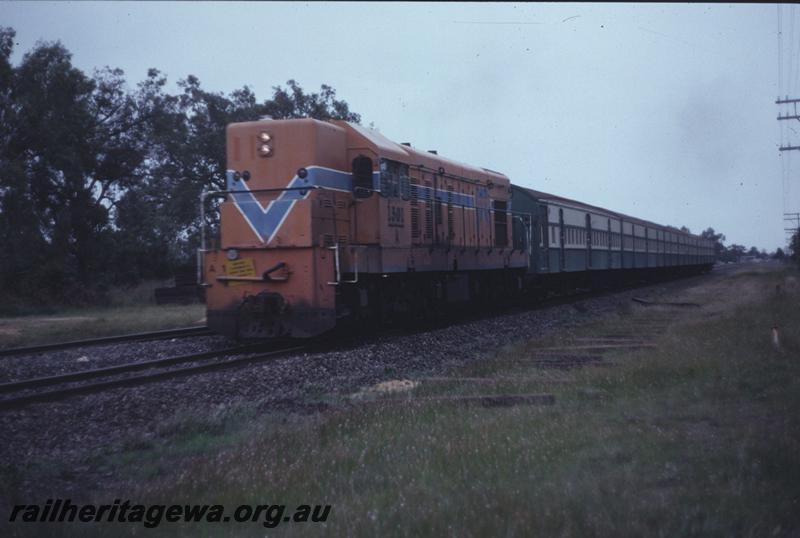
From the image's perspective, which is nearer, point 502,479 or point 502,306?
point 502,479

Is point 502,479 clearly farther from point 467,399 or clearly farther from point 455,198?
point 455,198

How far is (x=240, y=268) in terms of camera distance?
1289 centimetres

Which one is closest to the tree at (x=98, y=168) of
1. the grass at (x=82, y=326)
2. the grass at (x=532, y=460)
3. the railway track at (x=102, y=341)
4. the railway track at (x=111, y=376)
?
the grass at (x=82, y=326)

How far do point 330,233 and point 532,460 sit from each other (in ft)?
27.2

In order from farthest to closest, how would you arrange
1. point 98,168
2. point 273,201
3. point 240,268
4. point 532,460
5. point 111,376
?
point 98,168 < point 273,201 < point 240,268 < point 111,376 < point 532,460

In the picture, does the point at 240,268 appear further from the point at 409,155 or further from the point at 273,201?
the point at 409,155

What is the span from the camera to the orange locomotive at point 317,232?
12.5m

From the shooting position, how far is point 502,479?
510 cm

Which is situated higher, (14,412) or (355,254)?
(355,254)

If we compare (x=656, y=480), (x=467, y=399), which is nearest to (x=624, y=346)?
(x=467, y=399)

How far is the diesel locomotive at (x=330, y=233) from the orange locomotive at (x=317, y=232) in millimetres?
20

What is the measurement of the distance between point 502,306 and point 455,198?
225 inches

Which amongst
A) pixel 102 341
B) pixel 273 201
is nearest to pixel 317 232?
pixel 273 201

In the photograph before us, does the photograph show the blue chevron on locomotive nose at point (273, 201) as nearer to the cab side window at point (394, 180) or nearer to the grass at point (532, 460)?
the cab side window at point (394, 180)
